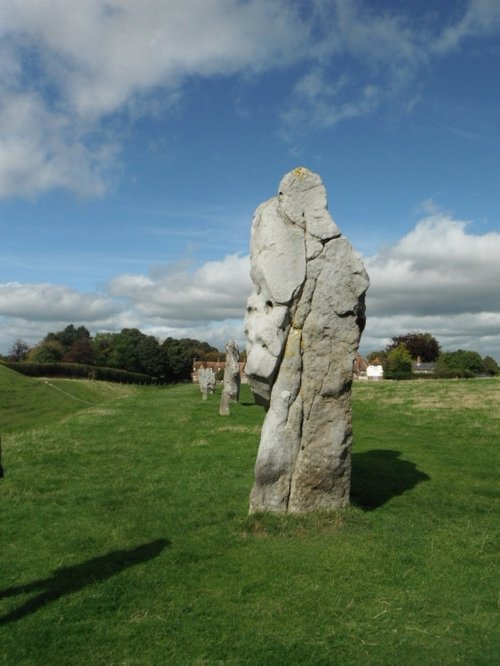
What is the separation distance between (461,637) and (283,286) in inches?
232

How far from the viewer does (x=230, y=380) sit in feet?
100

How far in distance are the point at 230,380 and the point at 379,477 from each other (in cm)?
1706

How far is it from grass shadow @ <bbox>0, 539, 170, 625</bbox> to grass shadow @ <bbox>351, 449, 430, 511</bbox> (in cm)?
408

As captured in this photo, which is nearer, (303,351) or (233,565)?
(233,565)

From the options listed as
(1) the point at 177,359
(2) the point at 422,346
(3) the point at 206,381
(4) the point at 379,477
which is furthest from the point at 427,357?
(4) the point at 379,477

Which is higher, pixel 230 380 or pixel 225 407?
pixel 230 380

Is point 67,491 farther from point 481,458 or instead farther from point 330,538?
point 481,458

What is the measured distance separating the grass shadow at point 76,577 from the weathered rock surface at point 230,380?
1866 cm

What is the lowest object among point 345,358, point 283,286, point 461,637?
point 461,637

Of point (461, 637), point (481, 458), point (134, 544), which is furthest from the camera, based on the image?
point (481, 458)

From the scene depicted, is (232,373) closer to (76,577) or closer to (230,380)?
(230,380)

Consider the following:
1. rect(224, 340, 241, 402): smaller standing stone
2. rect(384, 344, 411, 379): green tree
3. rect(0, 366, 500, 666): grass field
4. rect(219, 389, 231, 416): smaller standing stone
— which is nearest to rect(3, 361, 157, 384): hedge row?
rect(224, 340, 241, 402): smaller standing stone

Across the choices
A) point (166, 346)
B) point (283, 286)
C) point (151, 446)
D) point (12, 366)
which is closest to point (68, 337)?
point (166, 346)

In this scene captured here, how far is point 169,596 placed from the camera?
736cm
